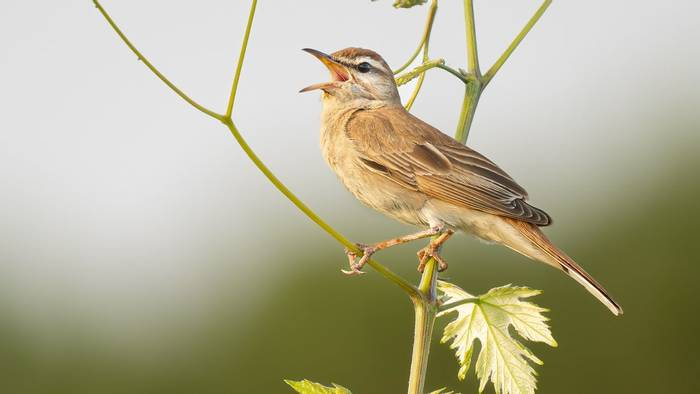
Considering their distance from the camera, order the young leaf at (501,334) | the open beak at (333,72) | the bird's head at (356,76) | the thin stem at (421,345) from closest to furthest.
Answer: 1. the thin stem at (421,345)
2. the young leaf at (501,334)
3. the open beak at (333,72)
4. the bird's head at (356,76)

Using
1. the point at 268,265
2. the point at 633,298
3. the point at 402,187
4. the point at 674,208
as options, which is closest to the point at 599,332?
the point at 633,298

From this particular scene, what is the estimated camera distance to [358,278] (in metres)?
17.2

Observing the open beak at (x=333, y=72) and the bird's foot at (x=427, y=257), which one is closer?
the bird's foot at (x=427, y=257)

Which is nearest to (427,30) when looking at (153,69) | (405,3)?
(405,3)

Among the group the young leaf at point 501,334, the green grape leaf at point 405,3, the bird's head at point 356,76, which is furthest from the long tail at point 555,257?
the bird's head at point 356,76

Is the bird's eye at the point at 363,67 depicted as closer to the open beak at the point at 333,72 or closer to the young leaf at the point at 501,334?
the open beak at the point at 333,72

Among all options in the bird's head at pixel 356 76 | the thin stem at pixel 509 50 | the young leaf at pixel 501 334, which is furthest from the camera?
the bird's head at pixel 356 76

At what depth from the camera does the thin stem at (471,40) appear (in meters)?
3.36

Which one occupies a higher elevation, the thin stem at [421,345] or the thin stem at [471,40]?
the thin stem at [471,40]

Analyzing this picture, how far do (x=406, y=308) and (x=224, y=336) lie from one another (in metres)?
4.51

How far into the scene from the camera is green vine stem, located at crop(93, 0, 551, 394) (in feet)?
9.89

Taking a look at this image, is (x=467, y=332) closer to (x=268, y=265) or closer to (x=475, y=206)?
(x=475, y=206)

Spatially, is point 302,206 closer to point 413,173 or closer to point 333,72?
point 413,173

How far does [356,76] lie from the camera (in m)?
5.77
